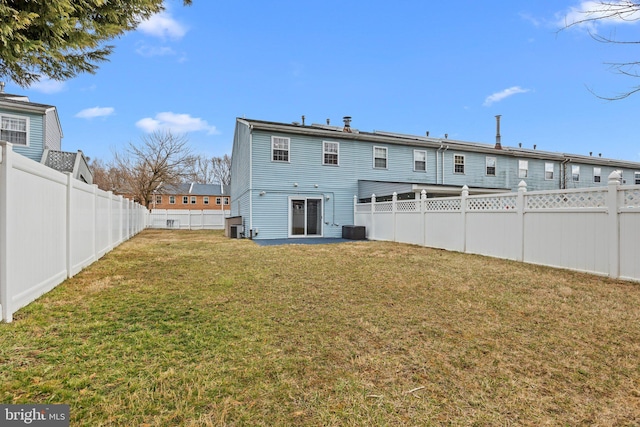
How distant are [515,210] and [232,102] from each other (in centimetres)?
1807

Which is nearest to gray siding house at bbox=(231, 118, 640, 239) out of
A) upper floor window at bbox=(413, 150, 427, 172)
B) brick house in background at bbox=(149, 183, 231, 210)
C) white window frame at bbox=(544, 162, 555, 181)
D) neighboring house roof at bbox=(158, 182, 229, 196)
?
upper floor window at bbox=(413, 150, 427, 172)

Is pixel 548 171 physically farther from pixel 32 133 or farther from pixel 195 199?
pixel 195 199

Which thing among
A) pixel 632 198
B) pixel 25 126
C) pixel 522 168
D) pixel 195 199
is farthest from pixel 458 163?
pixel 195 199

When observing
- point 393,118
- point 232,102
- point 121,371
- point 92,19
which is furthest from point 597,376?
point 393,118

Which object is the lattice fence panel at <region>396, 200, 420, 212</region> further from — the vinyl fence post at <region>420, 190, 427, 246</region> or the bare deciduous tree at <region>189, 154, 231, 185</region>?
the bare deciduous tree at <region>189, 154, 231, 185</region>

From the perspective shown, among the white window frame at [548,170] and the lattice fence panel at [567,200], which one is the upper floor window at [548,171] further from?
the lattice fence panel at [567,200]

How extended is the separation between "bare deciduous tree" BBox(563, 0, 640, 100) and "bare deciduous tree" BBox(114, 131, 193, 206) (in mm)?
27778

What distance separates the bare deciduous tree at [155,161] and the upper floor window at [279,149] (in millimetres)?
16348

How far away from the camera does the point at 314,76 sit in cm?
1592

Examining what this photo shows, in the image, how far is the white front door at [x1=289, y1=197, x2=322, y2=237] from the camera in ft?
47.8

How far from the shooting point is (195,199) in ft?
133

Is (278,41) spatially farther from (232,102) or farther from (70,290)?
(70,290)

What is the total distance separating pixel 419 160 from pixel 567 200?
1104cm

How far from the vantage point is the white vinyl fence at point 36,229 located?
2941 mm
